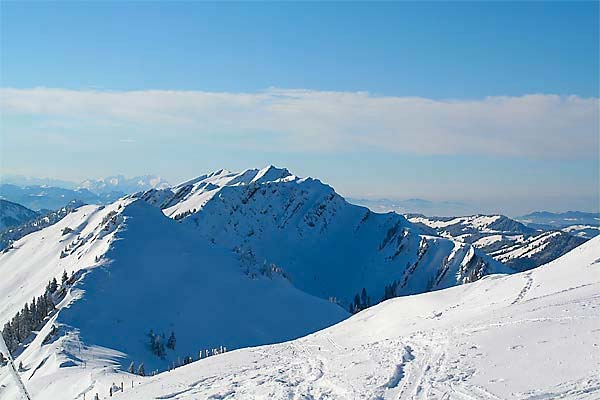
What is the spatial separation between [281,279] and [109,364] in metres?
64.3

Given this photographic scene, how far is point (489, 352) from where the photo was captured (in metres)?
29.8

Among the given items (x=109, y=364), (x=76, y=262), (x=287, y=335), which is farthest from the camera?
(x=76, y=262)

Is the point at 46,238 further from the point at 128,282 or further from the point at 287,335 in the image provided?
the point at 287,335

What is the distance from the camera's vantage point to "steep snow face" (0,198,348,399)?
6525 cm

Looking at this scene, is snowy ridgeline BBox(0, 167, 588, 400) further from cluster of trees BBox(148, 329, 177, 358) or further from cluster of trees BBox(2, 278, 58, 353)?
cluster of trees BBox(2, 278, 58, 353)

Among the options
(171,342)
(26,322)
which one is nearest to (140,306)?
(171,342)

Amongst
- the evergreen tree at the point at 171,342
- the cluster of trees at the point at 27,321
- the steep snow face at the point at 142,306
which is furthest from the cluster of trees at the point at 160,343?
the cluster of trees at the point at 27,321

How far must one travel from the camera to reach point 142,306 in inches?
3622

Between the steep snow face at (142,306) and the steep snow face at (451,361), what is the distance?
18307mm

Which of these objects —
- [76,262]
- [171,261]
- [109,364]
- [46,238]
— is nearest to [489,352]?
[109,364]

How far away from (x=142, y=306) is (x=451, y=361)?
72502mm

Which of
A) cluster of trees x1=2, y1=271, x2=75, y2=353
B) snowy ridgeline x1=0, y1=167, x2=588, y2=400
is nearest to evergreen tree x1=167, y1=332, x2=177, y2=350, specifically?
snowy ridgeline x1=0, y1=167, x2=588, y2=400

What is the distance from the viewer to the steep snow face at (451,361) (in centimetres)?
2495

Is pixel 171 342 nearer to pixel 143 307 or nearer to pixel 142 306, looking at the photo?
pixel 143 307
